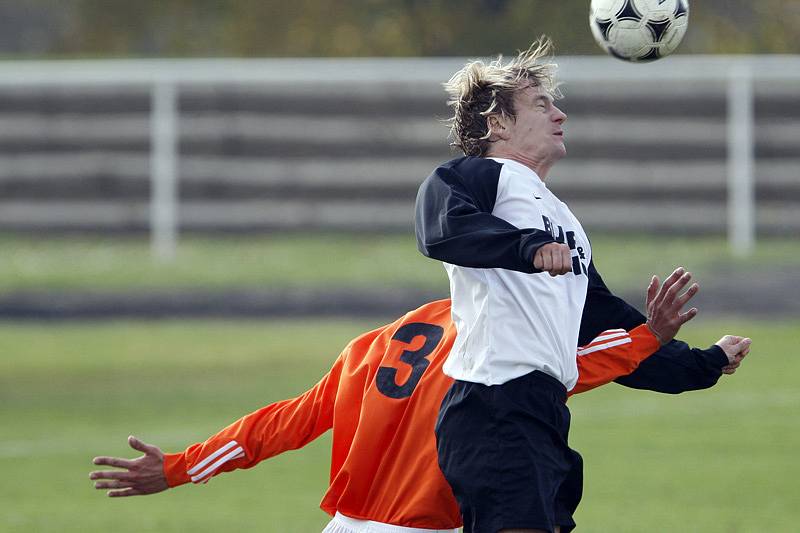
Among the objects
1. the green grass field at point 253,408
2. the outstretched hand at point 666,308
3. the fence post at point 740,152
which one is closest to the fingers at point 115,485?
the outstretched hand at point 666,308

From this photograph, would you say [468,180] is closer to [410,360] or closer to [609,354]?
[410,360]

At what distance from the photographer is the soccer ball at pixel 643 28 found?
6.13m

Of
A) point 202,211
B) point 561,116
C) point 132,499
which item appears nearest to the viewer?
point 561,116

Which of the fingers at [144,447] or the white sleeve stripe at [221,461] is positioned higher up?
the fingers at [144,447]

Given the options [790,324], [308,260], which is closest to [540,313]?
[790,324]

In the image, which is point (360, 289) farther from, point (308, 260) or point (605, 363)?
point (605, 363)

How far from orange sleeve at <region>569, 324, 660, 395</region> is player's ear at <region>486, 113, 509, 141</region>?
0.73 m

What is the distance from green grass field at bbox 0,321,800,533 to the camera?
8.37 metres

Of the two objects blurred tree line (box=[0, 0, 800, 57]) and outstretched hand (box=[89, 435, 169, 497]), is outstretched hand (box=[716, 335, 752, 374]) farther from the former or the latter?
blurred tree line (box=[0, 0, 800, 57])

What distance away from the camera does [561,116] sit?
4.84m

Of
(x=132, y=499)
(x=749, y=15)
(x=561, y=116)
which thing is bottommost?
(x=132, y=499)

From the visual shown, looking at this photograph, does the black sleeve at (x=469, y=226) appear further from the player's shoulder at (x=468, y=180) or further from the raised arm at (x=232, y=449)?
the raised arm at (x=232, y=449)

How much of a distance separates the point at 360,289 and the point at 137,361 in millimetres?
4485

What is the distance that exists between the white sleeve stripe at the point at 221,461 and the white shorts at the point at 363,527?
37cm
